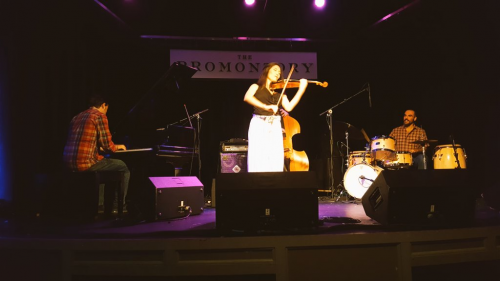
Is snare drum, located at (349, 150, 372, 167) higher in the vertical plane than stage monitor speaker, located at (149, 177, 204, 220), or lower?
higher

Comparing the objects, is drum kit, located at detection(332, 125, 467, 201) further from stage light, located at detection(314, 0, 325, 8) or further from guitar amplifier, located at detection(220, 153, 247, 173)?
stage light, located at detection(314, 0, 325, 8)

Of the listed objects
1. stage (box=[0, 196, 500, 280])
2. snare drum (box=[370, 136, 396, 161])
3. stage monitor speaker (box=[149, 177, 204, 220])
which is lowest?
stage (box=[0, 196, 500, 280])

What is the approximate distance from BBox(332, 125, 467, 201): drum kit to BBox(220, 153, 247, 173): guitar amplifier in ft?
5.63

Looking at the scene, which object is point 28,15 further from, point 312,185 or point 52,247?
point 312,185

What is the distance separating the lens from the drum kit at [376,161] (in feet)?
17.9

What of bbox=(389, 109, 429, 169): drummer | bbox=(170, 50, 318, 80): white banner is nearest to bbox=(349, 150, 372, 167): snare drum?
bbox=(389, 109, 429, 169): drummer

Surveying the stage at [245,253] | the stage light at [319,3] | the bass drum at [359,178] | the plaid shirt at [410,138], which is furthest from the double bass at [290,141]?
the plaid shirt at [410,138]

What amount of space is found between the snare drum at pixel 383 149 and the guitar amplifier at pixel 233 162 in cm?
219

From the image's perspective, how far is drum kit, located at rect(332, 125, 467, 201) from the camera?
17.9 ft

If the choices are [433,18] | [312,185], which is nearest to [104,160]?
[312,185]

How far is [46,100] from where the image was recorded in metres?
5.05

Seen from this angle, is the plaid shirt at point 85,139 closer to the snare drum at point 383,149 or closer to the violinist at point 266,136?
the violinist at point 266,136

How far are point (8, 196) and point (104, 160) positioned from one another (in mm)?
1816

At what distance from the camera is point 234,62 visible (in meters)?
7.06
